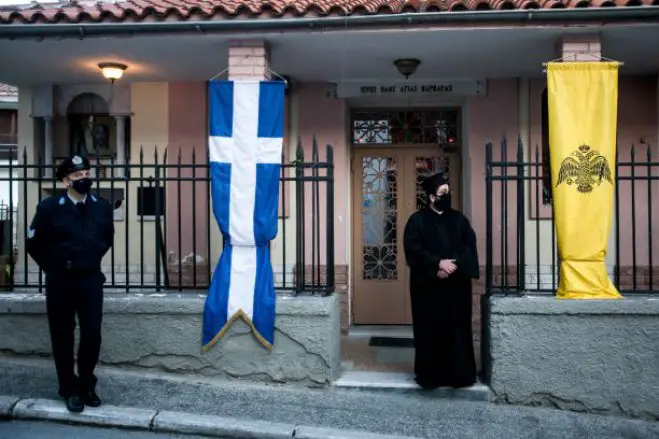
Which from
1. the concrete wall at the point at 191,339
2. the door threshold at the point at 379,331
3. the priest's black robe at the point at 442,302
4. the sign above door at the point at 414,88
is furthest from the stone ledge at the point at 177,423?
the sign above door at the point at 414,88

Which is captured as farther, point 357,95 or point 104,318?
point 357,95

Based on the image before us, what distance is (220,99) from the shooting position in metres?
6.39

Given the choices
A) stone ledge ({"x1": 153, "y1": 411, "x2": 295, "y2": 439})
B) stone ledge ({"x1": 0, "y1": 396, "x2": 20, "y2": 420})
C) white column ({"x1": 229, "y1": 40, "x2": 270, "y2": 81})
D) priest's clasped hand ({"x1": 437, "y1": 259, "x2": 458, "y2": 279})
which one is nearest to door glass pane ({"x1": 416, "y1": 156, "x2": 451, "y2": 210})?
white column ({"x1": 229, "y1": 40, "x2": 270, "y2": 81})

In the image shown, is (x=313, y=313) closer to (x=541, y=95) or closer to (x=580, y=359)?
(x=580, y=359)

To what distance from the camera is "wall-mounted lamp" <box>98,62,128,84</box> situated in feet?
26.8

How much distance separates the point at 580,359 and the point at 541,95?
3930 mm

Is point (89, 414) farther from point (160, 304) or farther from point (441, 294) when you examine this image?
point (441, 294)

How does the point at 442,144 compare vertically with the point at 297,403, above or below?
above

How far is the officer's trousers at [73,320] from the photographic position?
5.43m

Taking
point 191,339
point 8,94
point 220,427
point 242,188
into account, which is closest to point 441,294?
point 242,188

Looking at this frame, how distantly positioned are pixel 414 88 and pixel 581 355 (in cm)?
417

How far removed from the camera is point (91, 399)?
5.61 metres

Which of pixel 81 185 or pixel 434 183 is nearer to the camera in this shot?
pixel 81 185

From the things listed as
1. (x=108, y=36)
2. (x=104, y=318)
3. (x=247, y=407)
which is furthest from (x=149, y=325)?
(x=108, y=36)
